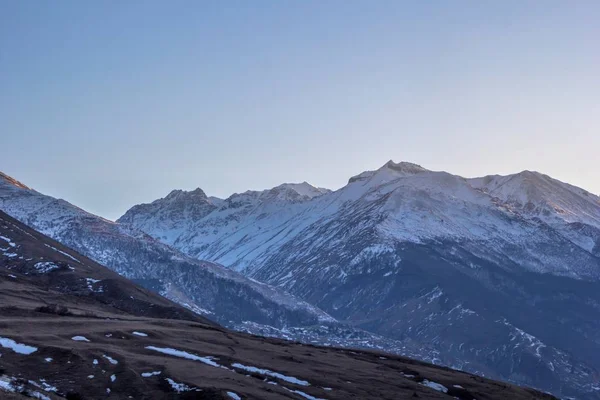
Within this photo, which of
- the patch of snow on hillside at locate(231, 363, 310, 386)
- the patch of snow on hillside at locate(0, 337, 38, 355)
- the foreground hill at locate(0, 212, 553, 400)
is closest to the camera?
the foreground hill at locate(0, 212, 553, 400)

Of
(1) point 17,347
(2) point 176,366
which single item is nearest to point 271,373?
(2) point 176,366

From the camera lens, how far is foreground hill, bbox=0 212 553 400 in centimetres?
10612

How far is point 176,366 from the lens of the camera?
395ft

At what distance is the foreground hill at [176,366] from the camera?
106 meters

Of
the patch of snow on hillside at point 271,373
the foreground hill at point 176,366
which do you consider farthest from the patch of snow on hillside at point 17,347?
the patch of snow on hillside at point 271,373

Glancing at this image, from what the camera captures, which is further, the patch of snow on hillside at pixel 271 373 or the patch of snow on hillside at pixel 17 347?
the patch of snow on hillside at pixel 271 373

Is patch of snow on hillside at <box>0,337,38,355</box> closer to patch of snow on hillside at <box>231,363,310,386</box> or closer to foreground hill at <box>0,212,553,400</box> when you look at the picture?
foreground hill at <box>0,212,553,400</box>

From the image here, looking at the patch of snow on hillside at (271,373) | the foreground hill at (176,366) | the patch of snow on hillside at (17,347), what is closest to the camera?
the foreground hill at (176,366)

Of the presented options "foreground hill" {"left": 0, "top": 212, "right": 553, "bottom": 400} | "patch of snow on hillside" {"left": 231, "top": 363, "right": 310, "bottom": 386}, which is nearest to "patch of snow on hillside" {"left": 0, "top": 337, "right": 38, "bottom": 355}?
"foreground hill" {"left": 0, "top": 212, "right": 553, "bottom": 400}

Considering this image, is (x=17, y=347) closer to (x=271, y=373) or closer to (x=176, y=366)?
(x=176, y=366)

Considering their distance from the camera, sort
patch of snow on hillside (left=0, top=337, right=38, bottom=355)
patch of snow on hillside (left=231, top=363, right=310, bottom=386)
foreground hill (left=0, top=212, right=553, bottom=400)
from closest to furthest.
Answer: foreground hill (left=0, top=212, right=553, bottom=400)
patch of snow on hillside (left=0, top=337, right=38, bottom=355)
patch of snow on hillside (left=231, top=363, right=310, bottom=386)

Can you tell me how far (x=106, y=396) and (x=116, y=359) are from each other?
52.1 feet

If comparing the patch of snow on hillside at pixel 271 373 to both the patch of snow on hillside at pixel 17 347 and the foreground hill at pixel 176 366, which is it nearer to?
the foreground hill at pixel 176 366

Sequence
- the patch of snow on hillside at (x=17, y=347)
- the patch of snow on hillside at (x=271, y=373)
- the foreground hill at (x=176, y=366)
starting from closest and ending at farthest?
A: the foreground hill at (x=176, y=366) < the patch of snow on hillside at (x=17, y=347) < the patch of snow on hillside at (x=271, y=373)
